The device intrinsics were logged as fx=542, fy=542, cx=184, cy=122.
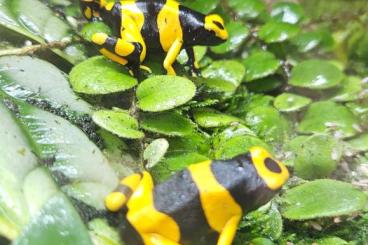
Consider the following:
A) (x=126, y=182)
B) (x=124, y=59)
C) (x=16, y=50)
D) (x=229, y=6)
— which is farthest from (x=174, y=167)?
(x=229, y=6)

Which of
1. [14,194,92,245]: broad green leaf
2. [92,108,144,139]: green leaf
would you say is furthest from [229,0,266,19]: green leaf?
[14,194,92,245]: broad green leaf

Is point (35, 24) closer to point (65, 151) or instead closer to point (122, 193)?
point (65, 151)

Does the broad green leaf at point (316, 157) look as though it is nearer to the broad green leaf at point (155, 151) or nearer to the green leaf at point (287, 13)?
the broad green leaf at point (155, 151)

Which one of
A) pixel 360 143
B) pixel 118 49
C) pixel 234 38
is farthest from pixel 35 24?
pixel 360 143

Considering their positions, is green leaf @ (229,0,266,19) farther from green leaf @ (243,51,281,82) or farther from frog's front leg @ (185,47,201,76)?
frog's front leg @ (185,47,201,76)

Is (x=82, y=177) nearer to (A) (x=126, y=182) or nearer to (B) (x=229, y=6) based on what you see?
(A) (x=126, y=182)

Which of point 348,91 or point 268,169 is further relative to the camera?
point 348,91

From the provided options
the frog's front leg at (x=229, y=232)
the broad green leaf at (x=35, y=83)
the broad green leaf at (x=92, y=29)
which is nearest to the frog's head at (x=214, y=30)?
the broad green leaf at (x=92, y=29)
